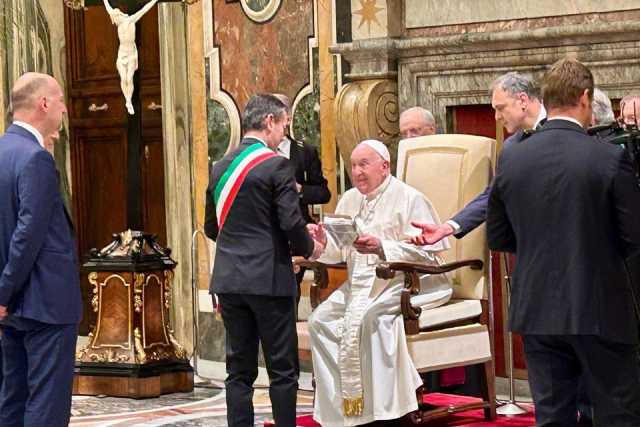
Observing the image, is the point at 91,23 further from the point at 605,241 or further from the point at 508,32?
the point at 605,241

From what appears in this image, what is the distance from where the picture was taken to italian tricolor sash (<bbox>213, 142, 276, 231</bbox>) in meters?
5.61

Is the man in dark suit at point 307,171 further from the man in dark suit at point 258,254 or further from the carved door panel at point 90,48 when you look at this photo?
the carved door panel at point 90,48

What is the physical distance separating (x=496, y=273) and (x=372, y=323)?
1.52 m

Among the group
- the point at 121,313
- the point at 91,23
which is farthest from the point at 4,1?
the point at 121,313

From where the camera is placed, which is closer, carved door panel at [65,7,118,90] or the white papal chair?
the white papal chair

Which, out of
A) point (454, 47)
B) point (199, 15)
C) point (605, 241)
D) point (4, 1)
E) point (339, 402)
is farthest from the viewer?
point (4, 1)

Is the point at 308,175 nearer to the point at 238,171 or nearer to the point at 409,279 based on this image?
the point at 409,279

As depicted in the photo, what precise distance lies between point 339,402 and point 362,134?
1.87 metres

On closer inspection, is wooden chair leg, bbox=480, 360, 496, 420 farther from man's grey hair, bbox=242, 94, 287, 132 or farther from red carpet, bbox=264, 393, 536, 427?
man's grey hair, bbox=242, 94, 287, 132

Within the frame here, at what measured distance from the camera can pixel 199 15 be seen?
869cm

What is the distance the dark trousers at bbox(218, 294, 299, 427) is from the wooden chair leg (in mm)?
1117

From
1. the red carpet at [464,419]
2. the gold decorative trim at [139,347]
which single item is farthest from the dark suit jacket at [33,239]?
the gold decorative trim at [139,347]

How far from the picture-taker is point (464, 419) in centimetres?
654

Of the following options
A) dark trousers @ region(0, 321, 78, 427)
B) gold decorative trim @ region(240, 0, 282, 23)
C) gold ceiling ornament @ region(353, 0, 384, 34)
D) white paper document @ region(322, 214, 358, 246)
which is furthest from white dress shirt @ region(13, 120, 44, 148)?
gold decorative trim @ region(240, 0, 282, 23)
